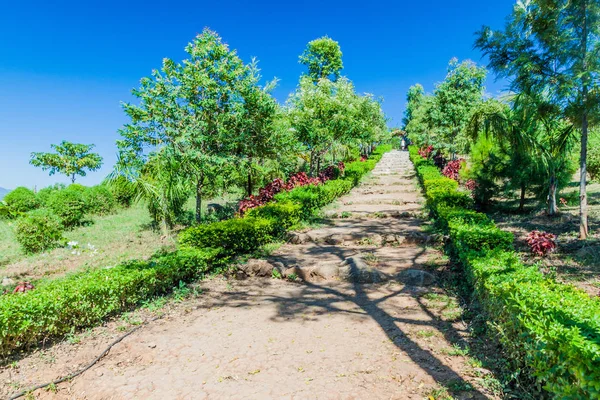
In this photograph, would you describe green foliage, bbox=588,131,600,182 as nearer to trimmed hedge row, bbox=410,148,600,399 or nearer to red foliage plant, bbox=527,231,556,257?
red foliage plant, bbox=527,231,556,257

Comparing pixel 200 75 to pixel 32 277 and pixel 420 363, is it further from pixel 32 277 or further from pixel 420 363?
pixel 420 363

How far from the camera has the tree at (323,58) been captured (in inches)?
1278

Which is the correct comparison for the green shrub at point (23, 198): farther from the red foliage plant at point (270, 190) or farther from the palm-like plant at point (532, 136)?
the palm-like plant at point (532, 136)

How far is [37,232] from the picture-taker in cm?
1057

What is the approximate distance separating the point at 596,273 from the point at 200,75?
31.8ft

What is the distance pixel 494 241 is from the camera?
19.6 ft

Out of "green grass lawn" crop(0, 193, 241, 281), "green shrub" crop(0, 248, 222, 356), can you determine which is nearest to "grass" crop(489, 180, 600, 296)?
"green shrub" crop(0, 248, 222, 356)

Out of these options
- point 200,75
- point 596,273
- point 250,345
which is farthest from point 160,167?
point 596,273

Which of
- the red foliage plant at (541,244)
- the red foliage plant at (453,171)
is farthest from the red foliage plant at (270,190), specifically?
the red foliage plant at (541,244)

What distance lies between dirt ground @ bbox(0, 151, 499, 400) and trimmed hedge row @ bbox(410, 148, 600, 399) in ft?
1.86

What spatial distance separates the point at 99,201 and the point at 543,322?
19.7 meters

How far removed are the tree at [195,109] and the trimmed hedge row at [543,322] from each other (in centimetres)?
727

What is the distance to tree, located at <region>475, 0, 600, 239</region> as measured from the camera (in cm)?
730

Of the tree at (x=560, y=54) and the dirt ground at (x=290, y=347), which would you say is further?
the tree at (x=560, y=54)
